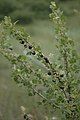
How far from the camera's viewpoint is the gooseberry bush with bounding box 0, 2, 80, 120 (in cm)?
353

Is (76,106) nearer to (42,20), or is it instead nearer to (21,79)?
(21,79)

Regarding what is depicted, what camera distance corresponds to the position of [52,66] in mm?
3555

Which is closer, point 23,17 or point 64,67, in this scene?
point 64,67

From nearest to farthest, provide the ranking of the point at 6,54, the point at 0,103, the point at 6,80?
1. the point at 6,54
2. the point at 0,103
3. the point at 6,80

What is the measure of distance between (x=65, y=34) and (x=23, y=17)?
50.6 ft

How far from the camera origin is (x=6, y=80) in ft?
A: 25.9

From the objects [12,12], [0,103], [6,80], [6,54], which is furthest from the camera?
[12,12]

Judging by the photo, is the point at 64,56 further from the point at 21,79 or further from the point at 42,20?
the point at 42,20

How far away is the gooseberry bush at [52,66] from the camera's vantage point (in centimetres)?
353

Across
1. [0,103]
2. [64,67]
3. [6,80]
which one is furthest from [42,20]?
[64,67]

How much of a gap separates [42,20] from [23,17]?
1001 mm

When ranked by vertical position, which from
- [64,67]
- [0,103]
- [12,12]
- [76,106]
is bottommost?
[76,106]

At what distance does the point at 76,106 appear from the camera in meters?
3.58

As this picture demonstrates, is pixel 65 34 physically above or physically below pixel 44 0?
below
